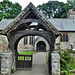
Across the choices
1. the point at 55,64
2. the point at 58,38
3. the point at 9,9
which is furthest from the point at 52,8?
the point at 55,64

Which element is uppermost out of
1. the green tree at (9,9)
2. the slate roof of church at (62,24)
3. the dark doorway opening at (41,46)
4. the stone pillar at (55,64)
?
the green tree at (9,9)

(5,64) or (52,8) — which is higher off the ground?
(52,8)

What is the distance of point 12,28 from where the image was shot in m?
7.14

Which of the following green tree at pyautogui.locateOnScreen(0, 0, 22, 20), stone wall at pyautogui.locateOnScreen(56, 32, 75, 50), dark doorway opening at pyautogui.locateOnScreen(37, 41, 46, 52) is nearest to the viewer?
stone wall at pyautogui.locateOnScreen(56, 32, 75, 50)

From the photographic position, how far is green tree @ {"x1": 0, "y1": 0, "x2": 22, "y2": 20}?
3712 cm

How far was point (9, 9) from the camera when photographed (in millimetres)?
39812

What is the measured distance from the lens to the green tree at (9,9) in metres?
37.1

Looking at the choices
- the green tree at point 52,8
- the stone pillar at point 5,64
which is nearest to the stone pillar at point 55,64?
the stone pillar at point 5,64

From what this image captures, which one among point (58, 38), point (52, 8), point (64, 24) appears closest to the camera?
point (64, 24)

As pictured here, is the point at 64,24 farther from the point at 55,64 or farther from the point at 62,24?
the point at 55,64

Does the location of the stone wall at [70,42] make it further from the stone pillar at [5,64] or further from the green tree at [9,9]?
the green tree at [9,9]

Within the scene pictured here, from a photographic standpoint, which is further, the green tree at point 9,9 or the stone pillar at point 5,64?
the green tree at point 9,9

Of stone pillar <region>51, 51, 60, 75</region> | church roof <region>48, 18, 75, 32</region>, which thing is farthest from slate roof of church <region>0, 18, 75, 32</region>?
stone pillar <region>51, 51, 60, 75</region>

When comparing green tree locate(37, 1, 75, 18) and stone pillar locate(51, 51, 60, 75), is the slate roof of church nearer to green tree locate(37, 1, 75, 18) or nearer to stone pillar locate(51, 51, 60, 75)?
stone pillar locate(51, 51, 60, 75)
